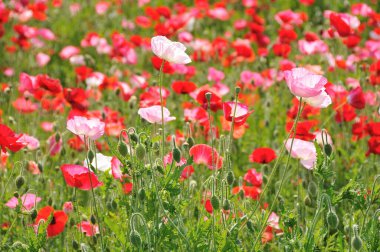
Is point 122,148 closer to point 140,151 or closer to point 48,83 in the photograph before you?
point 140,151

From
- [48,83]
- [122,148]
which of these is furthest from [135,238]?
[48,83]

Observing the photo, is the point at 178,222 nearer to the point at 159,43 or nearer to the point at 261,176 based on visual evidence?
the point at 159,43

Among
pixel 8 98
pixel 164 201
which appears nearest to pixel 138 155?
pixel 164 201

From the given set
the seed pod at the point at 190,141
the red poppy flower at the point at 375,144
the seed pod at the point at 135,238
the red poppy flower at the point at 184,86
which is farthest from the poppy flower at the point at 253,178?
the seed pod at the point at 135,238

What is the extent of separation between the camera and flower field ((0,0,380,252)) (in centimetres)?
237

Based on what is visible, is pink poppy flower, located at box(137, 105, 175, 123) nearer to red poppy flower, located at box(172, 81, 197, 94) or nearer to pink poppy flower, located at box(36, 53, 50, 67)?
red poppy flower, located at box(172, 81, 197, 94)

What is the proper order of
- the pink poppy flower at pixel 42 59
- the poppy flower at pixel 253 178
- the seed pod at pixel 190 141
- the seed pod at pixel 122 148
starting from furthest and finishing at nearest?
the pink poppy flower at pixel 42 59, the poppy flower at pixel 253 178, the seed pod at pixel 190 141, the seed pod at pixel 122 148

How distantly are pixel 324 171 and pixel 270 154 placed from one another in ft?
3.05

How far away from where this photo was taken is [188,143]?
2.84 m

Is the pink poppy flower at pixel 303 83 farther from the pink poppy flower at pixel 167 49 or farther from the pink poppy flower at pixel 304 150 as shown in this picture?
the pink poppy flower at pixel 304 150

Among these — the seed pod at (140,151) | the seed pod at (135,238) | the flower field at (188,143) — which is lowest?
the flower field at (188,143)

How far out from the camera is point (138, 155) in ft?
7.51

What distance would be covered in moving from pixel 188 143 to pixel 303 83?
0.71 m

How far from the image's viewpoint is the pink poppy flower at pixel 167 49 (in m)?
2.47
